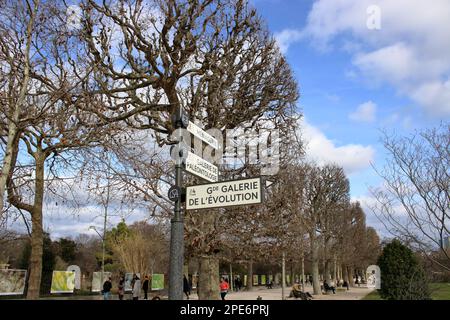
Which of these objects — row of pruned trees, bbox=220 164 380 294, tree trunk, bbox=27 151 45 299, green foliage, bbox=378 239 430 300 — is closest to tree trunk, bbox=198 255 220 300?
row of pruned trees, bbox=220 164 380 294

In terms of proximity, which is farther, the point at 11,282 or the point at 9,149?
the point at 11,282

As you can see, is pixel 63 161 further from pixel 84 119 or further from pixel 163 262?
pixel 163 262

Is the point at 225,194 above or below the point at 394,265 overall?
above

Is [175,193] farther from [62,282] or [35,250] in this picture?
[62,282]

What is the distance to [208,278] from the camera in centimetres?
1369

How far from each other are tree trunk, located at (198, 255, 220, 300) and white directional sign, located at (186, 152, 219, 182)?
8235mm

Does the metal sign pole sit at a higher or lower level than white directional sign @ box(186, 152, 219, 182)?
lower

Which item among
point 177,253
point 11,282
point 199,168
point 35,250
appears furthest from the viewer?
point 11,282

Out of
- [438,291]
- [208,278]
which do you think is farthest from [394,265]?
[208,278]

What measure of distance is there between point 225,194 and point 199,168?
62 cm

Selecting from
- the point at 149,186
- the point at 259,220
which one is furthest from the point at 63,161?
the point at 259,220

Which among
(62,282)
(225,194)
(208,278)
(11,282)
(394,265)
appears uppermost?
(225,194)

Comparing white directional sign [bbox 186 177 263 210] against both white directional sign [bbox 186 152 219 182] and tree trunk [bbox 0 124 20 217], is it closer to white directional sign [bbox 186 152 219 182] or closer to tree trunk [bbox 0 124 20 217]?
white directional sign [bbox 186 152 219 182]

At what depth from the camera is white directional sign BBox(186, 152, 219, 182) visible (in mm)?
5496
